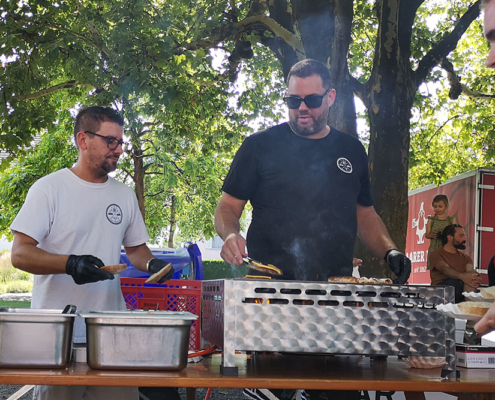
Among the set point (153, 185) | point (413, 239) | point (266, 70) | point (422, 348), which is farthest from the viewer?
point (153, 185)

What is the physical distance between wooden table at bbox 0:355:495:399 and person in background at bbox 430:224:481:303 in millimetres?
5412

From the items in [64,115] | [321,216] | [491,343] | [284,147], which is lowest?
[491,343]

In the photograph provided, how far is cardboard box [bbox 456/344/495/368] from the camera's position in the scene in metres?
2.47

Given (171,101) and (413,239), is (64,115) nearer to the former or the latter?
(171,101)

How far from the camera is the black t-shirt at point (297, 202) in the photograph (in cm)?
309

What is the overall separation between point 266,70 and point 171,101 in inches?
164

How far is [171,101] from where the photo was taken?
835 cm

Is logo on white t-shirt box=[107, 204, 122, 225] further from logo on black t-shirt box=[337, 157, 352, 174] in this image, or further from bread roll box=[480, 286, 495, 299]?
bread roll box=[480, 286, 495, 299]

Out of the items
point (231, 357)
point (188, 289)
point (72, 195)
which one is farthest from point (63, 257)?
point (188, 289)

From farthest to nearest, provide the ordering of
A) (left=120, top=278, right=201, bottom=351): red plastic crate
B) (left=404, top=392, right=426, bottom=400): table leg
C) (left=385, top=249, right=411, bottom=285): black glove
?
(left=120, top=278, right=201, bottom=351): red plastic crate → (left=404, top=392, right=426, bottom=400): table leg → (left=385, top=249, right=411, bottom=285): black glove

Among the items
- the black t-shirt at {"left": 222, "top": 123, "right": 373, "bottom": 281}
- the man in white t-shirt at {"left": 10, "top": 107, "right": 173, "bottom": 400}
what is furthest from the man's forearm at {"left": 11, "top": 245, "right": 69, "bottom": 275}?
the black t-shirt at {"left": 222, "top": 123, "right": 373, "bottom": 281}

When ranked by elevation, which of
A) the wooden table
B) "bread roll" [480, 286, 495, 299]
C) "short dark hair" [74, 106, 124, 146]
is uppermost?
"short dark hair" [74, 106, 124, 146]

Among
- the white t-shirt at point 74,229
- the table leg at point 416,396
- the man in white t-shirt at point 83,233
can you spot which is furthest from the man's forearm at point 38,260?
the table leg at point 416,396

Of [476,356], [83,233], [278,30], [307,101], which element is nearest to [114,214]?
[83,233]
